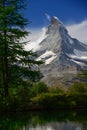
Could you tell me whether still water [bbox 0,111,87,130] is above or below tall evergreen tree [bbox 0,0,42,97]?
below

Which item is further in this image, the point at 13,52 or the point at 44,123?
the point at 13,52

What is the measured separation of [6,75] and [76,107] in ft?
33.9

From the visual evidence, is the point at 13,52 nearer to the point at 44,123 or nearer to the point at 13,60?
the point at 13,60

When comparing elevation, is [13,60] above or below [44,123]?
above

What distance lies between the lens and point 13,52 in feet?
97.5

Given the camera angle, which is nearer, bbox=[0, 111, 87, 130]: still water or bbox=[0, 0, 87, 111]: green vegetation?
bbox=[0, 111, 87, 130]: still water

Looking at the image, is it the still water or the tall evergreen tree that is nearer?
the still water

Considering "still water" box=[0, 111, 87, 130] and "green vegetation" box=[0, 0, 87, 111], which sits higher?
"green vegetation" box=[0, 0, 87, 111]

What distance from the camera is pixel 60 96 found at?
3616cm

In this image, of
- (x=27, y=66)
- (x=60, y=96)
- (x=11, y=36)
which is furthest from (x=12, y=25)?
(x=60, y=96)

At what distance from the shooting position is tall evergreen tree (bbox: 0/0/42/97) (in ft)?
96.0

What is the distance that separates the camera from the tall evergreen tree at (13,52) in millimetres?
29266

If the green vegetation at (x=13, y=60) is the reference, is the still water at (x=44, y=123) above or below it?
below

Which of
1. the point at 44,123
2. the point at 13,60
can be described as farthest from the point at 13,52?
the point at 44,123
